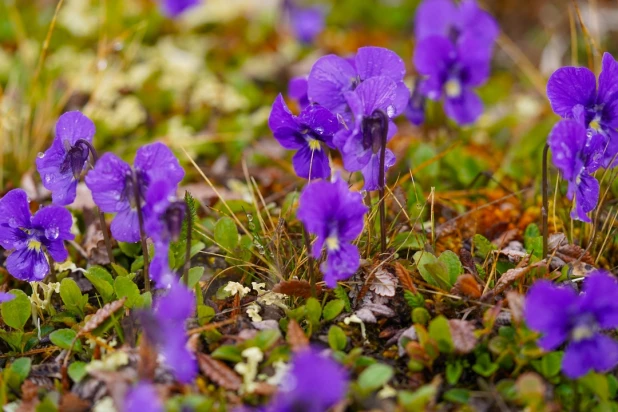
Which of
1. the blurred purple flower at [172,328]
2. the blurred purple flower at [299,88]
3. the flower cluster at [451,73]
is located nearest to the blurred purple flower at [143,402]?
the blurred purple flower at [172,328]

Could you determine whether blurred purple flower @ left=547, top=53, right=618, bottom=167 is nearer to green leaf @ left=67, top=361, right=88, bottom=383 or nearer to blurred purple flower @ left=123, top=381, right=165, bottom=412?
blurred purple flower @ left=123, top=381, right=165, bottom=412

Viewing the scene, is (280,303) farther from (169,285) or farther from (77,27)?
(77,27)

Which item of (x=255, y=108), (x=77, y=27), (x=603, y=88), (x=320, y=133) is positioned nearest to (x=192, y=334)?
(x=320, y=133)

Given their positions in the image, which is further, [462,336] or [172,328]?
[462,336]

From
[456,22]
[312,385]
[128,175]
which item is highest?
[456,22]

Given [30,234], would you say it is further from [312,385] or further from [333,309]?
[312,385]

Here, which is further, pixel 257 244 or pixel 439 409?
pixel 257 244

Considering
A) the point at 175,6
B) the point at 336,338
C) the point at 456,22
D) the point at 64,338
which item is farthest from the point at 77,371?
the point at 175,6

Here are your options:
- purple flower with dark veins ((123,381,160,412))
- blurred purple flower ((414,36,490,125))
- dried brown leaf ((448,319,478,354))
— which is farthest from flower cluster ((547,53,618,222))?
purple flower with dark veins ((123,381,160,412))
